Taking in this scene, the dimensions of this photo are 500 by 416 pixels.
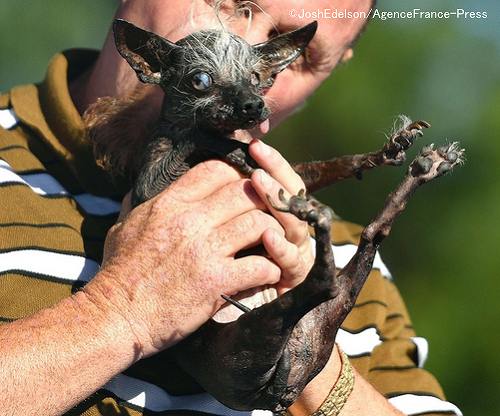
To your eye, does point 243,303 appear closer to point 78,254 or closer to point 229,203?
point 229,203

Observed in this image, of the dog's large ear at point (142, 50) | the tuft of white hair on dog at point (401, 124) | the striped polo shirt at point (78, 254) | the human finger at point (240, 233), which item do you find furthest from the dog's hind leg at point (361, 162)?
the striped polo shirt at point (78, 254)

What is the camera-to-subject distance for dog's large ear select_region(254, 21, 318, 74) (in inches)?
80.7

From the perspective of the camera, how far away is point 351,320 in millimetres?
2484

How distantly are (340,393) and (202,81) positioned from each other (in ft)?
2.40

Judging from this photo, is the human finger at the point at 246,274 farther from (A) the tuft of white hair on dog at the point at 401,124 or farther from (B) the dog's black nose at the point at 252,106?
(A) the tuft of white hair on dog at the point at 401,124

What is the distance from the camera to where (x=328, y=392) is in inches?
83.3

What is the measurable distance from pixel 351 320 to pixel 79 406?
797mm

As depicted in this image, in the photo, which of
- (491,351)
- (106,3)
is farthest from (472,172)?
(106,3)

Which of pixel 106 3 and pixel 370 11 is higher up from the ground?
pixel 370 11

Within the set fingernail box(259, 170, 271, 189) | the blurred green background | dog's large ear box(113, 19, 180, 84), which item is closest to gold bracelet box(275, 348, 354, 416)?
fingernail box(259, 170, 271, 189)

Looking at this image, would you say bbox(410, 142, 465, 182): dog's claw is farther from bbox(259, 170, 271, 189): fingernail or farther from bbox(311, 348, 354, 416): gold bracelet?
bbox(311, 348, 354, 416): gold bracelet

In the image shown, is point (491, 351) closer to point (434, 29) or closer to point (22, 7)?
point (434, 29)

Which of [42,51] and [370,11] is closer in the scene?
[370,11]

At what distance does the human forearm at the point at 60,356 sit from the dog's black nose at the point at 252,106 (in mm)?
447
